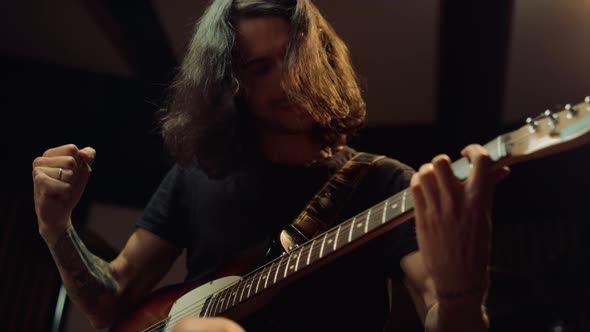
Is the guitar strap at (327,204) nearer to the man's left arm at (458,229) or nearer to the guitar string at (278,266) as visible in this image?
the guitar string at (278,266)

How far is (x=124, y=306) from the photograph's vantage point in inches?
56.2

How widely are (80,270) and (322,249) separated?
675 mm

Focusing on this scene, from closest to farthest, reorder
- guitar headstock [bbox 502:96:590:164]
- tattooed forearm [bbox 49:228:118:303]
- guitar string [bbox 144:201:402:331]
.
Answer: guitar headstock [bbox 502:96:590:164]
guitar string [bbox 144:201:402:331]
tattooed forearm [bbox 49:228:118:303]

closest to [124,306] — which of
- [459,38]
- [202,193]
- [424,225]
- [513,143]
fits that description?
[202,193]

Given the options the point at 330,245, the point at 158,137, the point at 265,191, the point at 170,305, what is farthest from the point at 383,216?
the point at 158,137

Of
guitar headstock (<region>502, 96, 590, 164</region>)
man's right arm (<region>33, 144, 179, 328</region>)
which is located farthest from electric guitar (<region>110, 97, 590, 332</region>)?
man's right arm (<region>33, 144, 179, 328</region>)

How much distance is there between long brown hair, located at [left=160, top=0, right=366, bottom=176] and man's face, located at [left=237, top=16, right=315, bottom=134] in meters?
0.03

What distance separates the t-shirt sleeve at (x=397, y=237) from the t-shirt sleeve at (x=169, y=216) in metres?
0.59

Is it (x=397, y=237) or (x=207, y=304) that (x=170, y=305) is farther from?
(x=397, y=237)

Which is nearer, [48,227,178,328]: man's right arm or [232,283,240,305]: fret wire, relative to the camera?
[232,283,240,305]: fret wire

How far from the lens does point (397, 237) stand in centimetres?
116

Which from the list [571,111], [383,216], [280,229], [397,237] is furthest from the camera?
[280,229]

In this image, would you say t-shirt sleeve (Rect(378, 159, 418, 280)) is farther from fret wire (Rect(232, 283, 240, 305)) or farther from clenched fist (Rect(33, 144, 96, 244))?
clenched fist (Rect(33, 144, 96, 244))

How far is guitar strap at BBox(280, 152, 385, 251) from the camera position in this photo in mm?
1159
